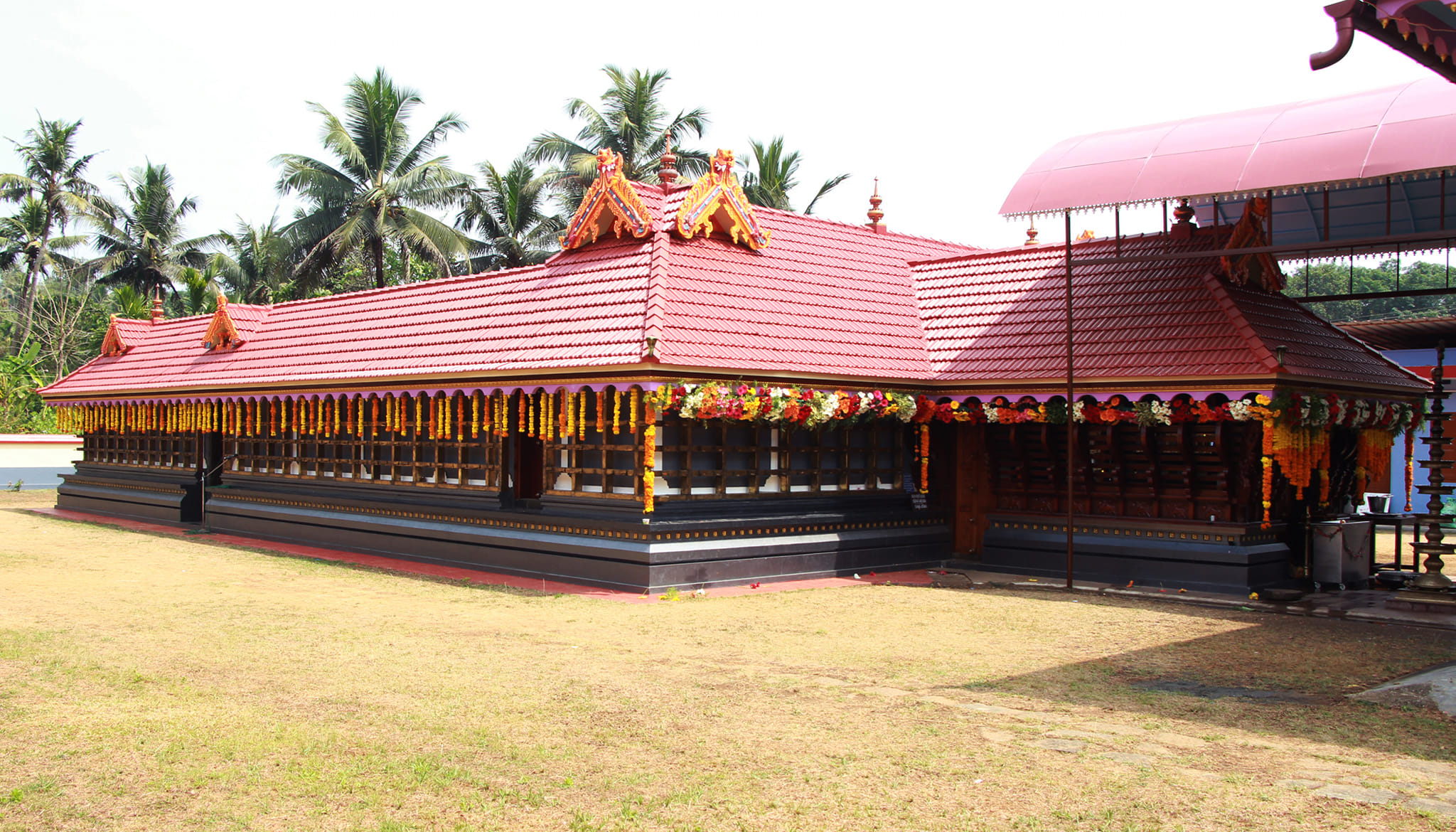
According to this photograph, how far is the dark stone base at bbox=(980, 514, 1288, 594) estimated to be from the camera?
557 inches

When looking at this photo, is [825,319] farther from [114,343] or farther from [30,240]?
[30,240]

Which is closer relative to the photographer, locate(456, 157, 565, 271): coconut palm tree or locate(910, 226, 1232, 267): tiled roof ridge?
locate(910, 226, 1232, 267): tiled roof ridge

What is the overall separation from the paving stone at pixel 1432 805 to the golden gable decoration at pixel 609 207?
11934mm

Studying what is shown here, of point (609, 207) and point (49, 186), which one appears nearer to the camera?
point (609, 207)

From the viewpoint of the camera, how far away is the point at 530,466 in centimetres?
1695

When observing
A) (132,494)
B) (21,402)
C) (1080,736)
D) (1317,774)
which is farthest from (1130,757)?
(21,402)

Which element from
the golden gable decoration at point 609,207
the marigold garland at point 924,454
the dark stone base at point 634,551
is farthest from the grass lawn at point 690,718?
Answer: the golden gable decoration at point 609,207

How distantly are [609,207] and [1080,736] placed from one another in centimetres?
1115

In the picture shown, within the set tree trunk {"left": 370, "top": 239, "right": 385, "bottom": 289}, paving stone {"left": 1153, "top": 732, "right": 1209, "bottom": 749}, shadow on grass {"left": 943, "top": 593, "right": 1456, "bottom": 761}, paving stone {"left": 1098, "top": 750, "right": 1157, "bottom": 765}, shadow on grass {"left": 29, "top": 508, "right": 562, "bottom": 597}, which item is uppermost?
tree trunk {"left": 370, "top": 239, "right": 385, "bottom": 289}

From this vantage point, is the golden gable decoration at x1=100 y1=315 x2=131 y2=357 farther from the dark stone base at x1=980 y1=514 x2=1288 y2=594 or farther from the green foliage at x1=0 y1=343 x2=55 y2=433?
the dark stone base at x1=980 y1=514 x2=1288 y2=594

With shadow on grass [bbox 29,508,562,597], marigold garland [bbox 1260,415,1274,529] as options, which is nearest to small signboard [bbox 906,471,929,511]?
marigold garland [bbox 1260,415,1274,529]

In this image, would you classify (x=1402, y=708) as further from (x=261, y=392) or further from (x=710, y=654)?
(x=261, y=392)

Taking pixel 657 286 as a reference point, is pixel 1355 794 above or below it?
below

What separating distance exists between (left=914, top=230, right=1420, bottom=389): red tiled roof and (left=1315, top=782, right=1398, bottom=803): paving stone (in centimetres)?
782
